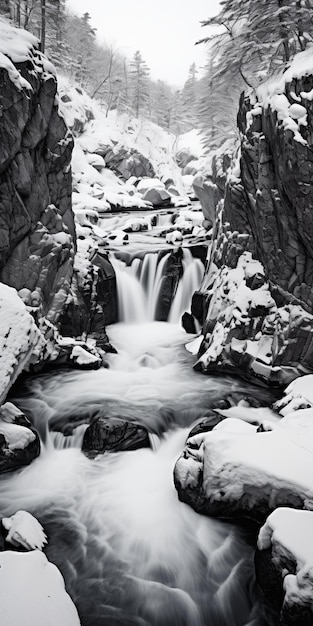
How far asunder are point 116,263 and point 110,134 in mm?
30238

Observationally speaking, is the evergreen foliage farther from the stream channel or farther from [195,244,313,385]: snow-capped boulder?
the stream channel

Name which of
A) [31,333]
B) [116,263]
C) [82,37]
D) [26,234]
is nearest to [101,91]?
[82,37]

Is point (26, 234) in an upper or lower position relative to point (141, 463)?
upper

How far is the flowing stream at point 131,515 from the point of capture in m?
4.29

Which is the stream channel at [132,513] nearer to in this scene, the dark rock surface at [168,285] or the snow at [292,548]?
the snow at [292,548]

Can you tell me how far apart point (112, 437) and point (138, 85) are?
56.0m

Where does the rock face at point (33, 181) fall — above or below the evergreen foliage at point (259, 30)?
below

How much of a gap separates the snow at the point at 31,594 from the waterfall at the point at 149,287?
37.0 feet

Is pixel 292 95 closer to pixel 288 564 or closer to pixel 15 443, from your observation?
pixel 288 564

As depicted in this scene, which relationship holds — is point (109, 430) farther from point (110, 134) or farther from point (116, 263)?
point (110, 134)

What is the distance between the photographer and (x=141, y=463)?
22.2 feet

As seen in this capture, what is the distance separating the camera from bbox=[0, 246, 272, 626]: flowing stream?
4293 millimetres

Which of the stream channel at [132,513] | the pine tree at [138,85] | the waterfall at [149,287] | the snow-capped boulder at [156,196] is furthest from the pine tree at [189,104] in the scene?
the stream channel at [132,513]

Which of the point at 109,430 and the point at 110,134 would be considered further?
the point at 110,134
